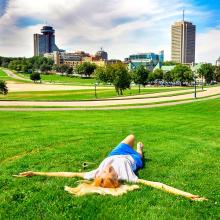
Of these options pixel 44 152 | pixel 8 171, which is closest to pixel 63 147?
pixel 44 152

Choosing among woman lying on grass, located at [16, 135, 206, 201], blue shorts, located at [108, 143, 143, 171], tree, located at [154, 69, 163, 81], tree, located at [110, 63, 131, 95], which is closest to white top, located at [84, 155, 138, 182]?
woman lying on grass, located at [16, 135, 206, 201]

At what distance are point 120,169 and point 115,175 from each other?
880 millimetres

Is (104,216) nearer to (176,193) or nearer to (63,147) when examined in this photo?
(176,193)

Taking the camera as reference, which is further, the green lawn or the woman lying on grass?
the woman lying on grass

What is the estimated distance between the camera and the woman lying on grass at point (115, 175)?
9336mm

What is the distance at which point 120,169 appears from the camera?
1046 cm

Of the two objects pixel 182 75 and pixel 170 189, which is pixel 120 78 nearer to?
pixel 182 75

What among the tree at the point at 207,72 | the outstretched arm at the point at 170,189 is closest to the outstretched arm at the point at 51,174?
the outstretched arm at the point at 170,189

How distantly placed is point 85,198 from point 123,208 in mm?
1015

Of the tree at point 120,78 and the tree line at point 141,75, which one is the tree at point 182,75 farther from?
the tree at point 120,78

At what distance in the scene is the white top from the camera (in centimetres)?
1028

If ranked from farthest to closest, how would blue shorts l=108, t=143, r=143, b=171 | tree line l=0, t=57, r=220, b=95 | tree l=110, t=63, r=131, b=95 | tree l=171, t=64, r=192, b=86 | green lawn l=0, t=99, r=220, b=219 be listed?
tree l=171, t=64, r=192, b=86, tree line l=0, t=57, r=220, b=95, tree l=110, t=63, r=131, b=95, blue shorts l=108, t=143, r=143, b=171, green lawn l=0, t=99, r=220, b=219

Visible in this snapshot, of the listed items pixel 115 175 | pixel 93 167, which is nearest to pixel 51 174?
pixel 93 167

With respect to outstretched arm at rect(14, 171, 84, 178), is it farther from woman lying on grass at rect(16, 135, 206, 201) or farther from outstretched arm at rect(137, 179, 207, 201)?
outstretched arm at rect(137, 179, 207, 201)
